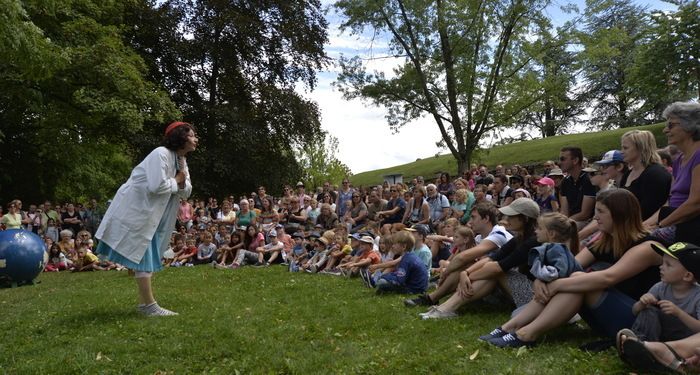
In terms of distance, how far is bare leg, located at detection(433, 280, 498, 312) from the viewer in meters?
6.32

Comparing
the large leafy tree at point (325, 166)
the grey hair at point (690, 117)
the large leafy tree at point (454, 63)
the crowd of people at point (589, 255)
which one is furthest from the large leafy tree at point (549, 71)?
the large leafy tree at point (325, 166)

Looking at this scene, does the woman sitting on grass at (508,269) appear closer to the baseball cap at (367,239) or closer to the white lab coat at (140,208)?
the white lab coat at (140,208)

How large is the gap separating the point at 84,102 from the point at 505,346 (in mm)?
20921

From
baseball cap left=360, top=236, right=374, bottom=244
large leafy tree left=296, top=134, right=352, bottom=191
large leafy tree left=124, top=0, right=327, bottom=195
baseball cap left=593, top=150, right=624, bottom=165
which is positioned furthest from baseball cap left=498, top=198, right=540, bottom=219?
large leafy tree left=296, top=134, right=352, bottom=191

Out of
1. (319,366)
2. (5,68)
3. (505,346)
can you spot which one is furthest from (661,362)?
(5,68)

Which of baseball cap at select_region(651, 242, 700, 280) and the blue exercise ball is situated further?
the blue exercise ball

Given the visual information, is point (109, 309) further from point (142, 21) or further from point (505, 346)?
point (142, 21)

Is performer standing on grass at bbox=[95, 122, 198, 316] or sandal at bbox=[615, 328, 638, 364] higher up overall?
performer standing on grass at bbox=[95, 122, 198, 316]

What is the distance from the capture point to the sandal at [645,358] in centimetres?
385

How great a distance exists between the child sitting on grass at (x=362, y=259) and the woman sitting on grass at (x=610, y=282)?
6126 millimetres

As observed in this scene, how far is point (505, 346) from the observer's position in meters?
5.00

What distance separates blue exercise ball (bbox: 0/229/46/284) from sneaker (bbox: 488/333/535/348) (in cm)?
1113

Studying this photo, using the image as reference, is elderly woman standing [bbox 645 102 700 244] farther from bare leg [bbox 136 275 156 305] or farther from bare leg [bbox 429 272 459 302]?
bare leg [bbox 136 275 156 305]

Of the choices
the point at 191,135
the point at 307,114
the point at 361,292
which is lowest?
the point at 361,292
